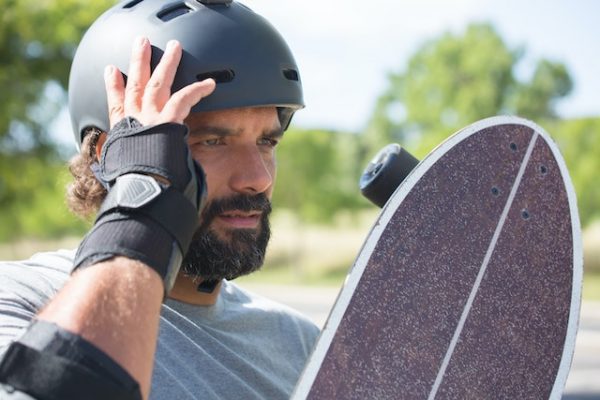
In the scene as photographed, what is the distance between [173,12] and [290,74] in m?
0.45

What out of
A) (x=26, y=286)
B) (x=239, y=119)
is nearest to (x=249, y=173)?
(x=239, y=119)

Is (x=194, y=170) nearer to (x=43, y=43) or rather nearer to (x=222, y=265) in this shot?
(x=222, y=265)

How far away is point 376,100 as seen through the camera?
46.2m

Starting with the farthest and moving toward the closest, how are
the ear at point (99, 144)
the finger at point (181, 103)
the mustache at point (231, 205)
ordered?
1. the ear at point (99, 144)
2. the mustache at point (231, 205)
3. the finger at point (181, 103)

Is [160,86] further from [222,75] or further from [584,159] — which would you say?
[584,159]

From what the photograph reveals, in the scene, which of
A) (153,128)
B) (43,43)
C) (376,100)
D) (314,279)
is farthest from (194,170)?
(376,100)

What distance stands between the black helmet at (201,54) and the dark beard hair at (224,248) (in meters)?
0.28

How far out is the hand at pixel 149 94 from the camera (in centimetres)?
187

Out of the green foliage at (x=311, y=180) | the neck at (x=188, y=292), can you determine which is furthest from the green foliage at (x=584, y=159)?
the neck at (x=188, y=292)

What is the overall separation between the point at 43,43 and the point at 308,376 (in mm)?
14791

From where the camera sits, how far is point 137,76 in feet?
6.63

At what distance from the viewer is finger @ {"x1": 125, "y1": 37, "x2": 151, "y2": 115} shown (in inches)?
75.5

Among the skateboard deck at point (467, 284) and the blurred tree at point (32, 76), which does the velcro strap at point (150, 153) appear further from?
the blurred tree at point (32, 76)

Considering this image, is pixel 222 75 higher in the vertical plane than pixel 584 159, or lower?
lower
